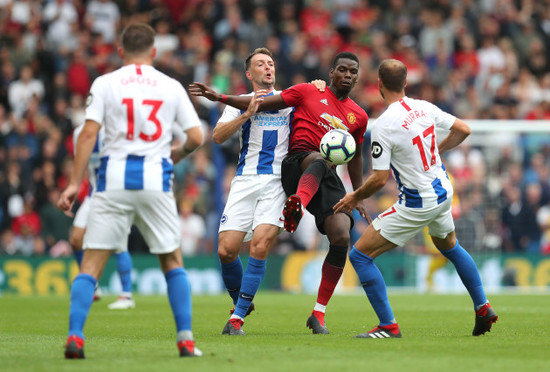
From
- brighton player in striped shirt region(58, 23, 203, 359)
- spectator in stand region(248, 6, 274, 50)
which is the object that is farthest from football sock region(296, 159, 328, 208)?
spectator in stand region(248, 6, 274, 50)

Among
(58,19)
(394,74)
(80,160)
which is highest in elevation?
(58,19)

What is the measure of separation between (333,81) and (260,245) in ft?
6.07

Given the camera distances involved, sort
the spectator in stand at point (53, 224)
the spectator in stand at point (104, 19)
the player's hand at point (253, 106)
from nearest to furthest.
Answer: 1. the player's hand at point (253, 106)
2. the spectator in stand at point (53, 224)
3. the spectator in stand at point (104, 19)

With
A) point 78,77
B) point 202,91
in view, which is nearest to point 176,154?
point 202,91

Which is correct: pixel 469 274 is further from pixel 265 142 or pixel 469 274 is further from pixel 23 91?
pixel 23 91

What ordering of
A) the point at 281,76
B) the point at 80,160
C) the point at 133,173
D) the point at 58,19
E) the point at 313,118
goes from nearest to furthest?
the point at 80,160, the point at 133,173, the point at 313,118, the point at 281,76, the point at 58,19

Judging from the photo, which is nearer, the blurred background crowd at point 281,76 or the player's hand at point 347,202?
the player's hand at point 347,202

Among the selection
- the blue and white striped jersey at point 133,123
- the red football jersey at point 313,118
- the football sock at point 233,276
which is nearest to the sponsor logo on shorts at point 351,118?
the red football jersey at point 313,118

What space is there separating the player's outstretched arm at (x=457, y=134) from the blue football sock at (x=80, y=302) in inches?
145

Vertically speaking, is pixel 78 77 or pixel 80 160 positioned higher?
pixel 78 77

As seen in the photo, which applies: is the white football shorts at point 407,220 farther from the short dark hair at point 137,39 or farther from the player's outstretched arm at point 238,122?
the short dark hair at point 137,39

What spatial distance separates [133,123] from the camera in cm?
672

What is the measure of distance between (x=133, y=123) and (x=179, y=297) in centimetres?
131

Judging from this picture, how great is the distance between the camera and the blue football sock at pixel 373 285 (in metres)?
8.23
